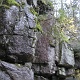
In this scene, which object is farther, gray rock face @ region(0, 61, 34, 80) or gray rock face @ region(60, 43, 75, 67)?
gray rock face @ region(60, 43, 75, 67)

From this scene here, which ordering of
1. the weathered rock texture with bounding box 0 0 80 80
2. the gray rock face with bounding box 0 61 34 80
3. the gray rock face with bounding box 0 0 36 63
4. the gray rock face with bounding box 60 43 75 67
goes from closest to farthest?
the gray rock face with bounding box 0 61 34 80 → the weathered rock texture with bounding box 0 0 80 80 → the gray rock face with bounding box 0 0 36 63 → the gray rock face with bounding box 60 43 75 67

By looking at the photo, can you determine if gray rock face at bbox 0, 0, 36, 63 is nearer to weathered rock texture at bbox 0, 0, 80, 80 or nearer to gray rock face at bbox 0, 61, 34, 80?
weathered rock texture at bbox 0, 0, 80, 80

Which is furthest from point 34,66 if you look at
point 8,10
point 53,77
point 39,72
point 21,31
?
point 8,10

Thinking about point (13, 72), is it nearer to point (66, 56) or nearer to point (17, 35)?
point (17, 35)

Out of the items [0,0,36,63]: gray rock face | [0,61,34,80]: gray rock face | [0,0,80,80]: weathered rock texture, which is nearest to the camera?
[0,61,34,80]: gray rock face

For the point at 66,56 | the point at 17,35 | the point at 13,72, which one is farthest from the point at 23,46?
the point at 66,56

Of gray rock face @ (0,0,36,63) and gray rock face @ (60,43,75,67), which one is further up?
gray rock face @ (0,0,36,63)

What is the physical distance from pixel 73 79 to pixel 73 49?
1.80 m

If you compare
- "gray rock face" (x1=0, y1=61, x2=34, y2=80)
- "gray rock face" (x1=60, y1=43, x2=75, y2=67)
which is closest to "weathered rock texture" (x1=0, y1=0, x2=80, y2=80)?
"gray rock face" (x1=0, y1=61, x2=34, y2=80)

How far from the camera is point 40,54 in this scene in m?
9.48

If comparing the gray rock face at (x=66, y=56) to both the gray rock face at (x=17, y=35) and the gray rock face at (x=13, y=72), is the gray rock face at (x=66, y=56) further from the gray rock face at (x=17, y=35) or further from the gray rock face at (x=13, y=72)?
the gray rock face at (x=13, y=72)

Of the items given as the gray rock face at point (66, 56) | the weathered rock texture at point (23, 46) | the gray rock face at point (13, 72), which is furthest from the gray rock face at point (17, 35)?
the gray rock face at point (66, 56)

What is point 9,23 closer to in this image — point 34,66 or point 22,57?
point 22,57

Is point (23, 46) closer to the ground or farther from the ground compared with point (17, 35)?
closer to the ground
